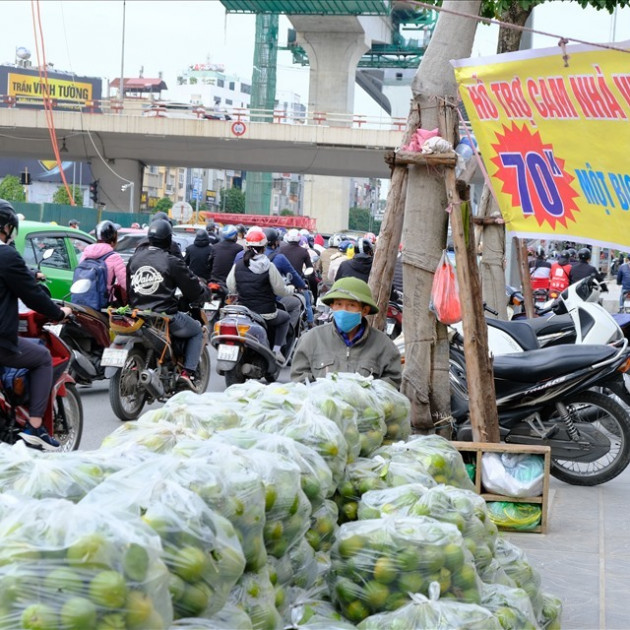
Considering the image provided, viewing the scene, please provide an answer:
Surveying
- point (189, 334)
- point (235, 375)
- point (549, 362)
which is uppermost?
point (549, 362)

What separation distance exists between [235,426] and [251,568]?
38.3 inches

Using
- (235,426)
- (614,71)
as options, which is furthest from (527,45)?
(235,426)

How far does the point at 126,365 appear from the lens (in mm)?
9367

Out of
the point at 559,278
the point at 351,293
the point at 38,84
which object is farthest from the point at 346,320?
the point at 38,84

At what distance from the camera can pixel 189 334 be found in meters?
9.93

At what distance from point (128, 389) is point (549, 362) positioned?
3.88 meters

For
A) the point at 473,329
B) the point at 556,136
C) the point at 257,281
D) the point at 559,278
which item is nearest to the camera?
the point at 556,136

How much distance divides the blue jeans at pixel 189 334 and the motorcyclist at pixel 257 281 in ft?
4.98

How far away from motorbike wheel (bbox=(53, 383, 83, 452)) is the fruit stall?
3477 mm

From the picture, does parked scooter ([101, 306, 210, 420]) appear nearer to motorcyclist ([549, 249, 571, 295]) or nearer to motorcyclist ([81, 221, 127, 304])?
motorcyclist ([81, 221, 127, 304])

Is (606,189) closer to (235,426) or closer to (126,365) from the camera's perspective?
(235,426)

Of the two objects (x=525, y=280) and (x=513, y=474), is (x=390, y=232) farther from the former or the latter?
(x=525, y=280)

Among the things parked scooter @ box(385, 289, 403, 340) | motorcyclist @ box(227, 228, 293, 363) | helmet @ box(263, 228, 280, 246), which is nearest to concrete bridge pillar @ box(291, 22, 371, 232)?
helmet @ box(263, 228, 280, 246)

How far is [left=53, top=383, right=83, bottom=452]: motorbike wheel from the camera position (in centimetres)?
773
